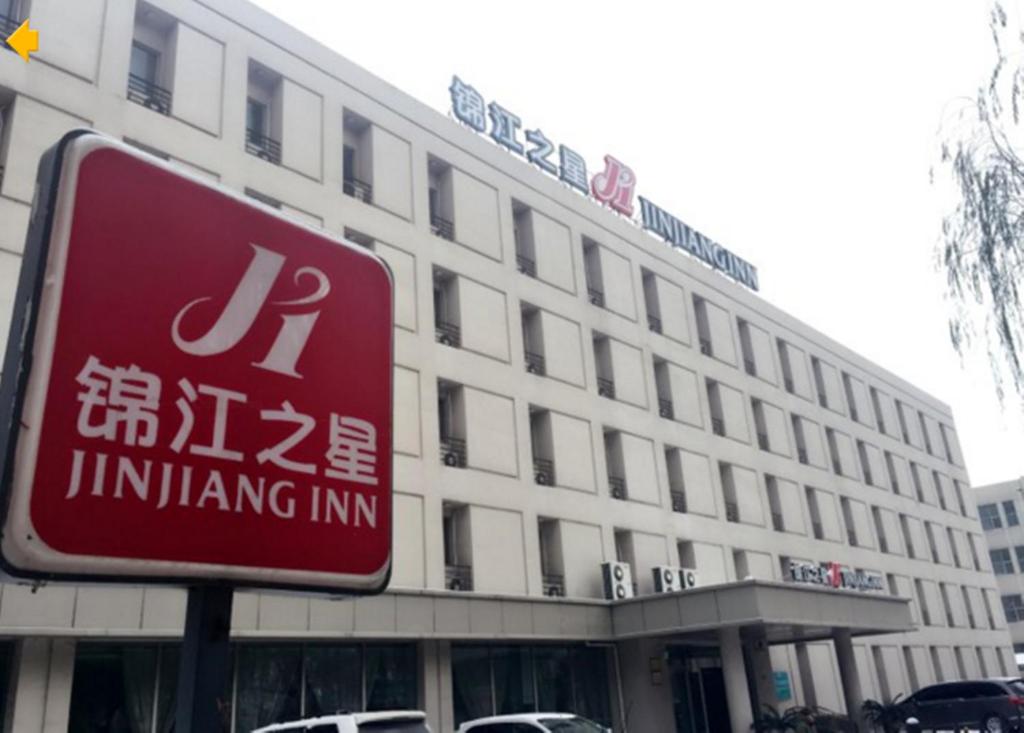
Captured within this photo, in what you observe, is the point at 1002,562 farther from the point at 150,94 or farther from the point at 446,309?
the point at 150,94

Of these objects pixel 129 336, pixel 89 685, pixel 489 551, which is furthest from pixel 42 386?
pixel 489 551

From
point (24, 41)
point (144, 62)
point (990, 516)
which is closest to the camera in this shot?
point (24, 41)

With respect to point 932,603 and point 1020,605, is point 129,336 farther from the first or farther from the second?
point 1020,605

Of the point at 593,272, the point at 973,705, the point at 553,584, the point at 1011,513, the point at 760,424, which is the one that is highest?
the point at 593,272

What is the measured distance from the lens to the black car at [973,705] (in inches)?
1085

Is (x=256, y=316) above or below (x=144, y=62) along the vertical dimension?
below

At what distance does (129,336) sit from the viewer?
9.51 ft

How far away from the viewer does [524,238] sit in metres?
27.2

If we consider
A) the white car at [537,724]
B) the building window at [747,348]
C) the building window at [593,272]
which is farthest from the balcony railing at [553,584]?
the building window at [747,348]

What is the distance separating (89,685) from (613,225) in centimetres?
2162

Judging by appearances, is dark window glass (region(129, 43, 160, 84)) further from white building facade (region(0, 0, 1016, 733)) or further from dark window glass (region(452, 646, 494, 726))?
dark window glass (region(452, 646, 494, 726))

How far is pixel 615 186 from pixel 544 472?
40.7 feet

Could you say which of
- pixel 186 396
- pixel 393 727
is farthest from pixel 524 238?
pixel 186 396

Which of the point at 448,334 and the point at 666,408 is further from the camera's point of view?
the point at 666,408
